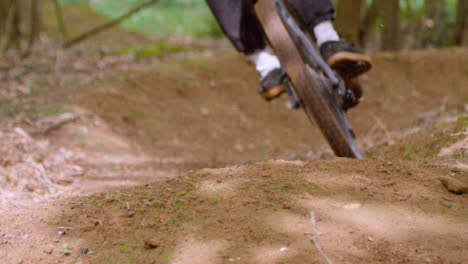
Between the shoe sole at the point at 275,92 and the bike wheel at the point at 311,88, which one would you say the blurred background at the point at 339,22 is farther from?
the shoe sole at the point at 275,92

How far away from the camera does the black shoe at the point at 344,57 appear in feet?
7.28

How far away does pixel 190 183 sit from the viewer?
171 cm

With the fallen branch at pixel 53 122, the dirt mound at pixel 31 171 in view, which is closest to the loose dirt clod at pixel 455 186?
the dirt mound at pixel 31 171

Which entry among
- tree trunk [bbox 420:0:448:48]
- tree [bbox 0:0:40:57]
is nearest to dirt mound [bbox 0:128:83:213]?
tree [bbox 0:0:40:57]

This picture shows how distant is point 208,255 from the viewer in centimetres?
126

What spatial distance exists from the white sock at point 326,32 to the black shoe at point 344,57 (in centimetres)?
3

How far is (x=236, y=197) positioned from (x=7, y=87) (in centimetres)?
398

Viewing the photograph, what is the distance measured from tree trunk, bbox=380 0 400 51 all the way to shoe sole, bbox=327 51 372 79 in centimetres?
574

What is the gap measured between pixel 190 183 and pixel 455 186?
3.23ft

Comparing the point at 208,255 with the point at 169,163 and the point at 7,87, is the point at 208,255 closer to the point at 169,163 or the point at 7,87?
the point at 169,163

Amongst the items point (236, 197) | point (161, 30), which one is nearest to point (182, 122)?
point (236, 197)

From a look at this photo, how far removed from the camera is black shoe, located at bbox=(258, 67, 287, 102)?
2.42 m

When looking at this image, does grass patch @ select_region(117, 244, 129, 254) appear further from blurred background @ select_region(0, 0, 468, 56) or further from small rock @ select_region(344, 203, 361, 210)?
blurred background @ select_region(0, 0, 468, 56)

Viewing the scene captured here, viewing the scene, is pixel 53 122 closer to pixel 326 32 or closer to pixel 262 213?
pixel 326 32
